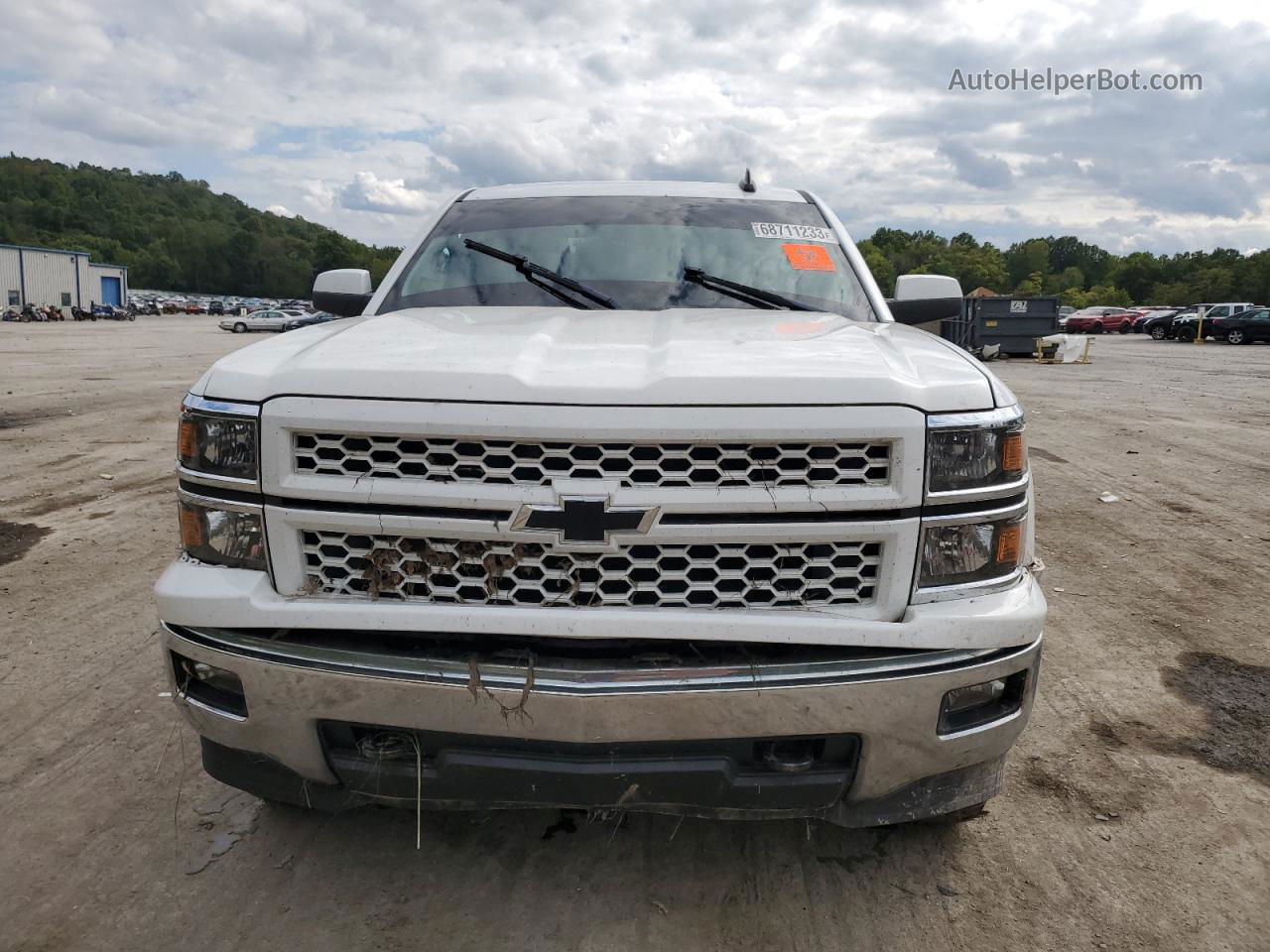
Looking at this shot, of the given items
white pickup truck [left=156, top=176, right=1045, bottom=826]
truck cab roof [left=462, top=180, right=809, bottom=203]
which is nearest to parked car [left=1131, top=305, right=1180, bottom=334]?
truck cab roof [left=462, top=180, right=809, bottom=203]

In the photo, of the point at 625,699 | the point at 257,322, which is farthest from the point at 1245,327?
the point at 257,322

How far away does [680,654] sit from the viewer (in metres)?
2.02

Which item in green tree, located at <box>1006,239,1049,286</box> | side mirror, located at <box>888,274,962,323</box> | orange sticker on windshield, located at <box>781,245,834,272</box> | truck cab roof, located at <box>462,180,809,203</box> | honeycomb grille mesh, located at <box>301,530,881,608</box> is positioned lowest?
honeycomb grille mesh, located at <box>301,530,881,608</box>

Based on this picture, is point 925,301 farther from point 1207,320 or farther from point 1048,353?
point 1207,320

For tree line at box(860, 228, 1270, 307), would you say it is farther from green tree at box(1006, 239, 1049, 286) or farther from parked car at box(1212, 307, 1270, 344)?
parked car at box(1212, 307, 1270, 344)

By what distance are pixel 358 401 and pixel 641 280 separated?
1.60 meters

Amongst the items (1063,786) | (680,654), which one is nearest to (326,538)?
(680,654)

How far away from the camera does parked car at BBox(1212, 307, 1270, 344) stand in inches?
1363

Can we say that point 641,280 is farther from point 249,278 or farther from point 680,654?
point 249,278

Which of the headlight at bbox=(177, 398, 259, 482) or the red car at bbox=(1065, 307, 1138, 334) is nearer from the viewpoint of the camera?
the headlight at bbox=(177, 398, 259, 482)

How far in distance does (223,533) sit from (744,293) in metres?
1.94

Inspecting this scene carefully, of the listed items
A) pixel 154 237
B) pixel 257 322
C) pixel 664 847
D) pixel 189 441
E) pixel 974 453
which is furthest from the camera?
pixel 154 237

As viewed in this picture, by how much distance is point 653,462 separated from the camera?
1956 millimetres

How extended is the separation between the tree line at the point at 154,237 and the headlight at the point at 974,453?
123720 millimetres
